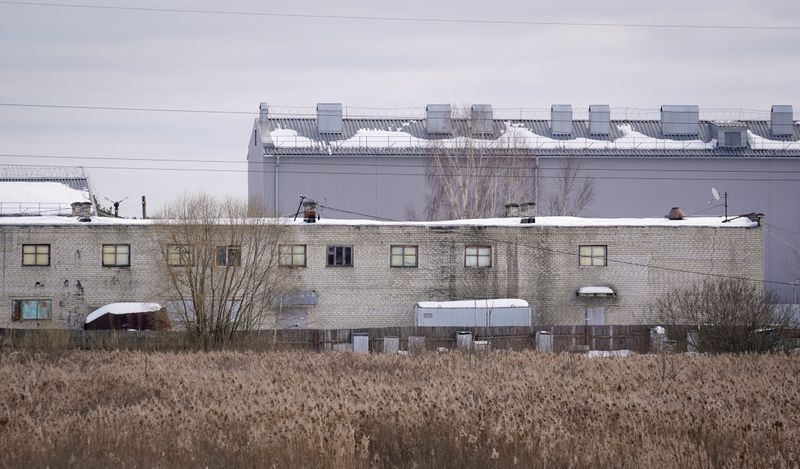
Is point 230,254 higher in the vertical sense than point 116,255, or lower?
higher

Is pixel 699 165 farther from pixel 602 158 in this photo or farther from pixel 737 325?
pixel 737 325

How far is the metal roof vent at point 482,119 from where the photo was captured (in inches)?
2411

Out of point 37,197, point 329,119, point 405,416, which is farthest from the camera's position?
point 329,119

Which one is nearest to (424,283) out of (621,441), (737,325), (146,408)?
(737,325)

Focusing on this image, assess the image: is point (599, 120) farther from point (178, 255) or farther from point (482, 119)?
point (178, 255)

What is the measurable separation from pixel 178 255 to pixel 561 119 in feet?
102

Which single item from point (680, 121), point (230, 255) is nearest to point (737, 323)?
point (230, 255)

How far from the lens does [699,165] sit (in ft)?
200

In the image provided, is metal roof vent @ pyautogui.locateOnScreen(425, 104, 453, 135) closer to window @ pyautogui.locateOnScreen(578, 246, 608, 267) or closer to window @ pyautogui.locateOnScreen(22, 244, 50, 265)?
window @ pyautogui.locateOnScreen(578, 246, 608, 267)

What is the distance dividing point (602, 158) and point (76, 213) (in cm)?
3068

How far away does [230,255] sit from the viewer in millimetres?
38969

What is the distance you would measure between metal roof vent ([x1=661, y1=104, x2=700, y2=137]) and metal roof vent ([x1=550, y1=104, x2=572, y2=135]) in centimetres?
583

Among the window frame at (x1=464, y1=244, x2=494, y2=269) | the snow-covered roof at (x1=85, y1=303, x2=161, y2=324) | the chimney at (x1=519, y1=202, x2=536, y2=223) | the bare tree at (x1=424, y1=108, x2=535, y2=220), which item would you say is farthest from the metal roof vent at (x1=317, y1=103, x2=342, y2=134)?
the snow-covered roof at (x1=85, y1=303, x2=161, y2=324)

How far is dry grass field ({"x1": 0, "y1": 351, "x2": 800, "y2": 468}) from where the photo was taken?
38.9 feet
